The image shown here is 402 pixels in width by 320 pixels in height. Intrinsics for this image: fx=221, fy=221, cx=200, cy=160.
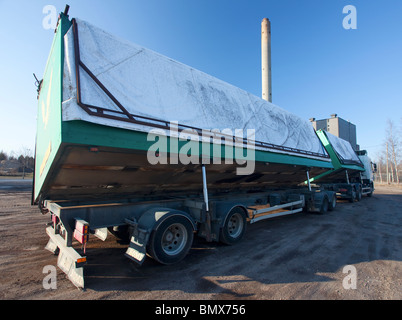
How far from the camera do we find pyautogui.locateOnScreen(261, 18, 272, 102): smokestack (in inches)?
704

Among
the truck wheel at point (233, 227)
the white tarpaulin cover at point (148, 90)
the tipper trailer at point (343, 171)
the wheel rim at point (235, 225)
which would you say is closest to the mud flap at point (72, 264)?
the white tarpaulin cover at point (148, 90)

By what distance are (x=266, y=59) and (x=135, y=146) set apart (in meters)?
18.0

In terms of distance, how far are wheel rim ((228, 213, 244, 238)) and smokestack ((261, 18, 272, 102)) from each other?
14.3m

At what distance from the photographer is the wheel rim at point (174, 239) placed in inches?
170

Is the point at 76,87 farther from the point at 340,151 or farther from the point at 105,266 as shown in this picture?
the point at 340,151

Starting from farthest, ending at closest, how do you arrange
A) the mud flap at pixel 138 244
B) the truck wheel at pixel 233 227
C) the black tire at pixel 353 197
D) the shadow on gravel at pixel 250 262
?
the black tire at pixel 353 197
the truck wheel at pixel 233 227
the mud flap at pixel 138 244
the shadow on gravel at pixel 250 262

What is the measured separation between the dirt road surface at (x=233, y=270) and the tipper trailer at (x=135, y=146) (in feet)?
1.16

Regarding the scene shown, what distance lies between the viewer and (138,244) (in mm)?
3918

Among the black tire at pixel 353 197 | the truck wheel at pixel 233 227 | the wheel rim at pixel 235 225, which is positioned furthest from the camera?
the black tire at pixel 353 197

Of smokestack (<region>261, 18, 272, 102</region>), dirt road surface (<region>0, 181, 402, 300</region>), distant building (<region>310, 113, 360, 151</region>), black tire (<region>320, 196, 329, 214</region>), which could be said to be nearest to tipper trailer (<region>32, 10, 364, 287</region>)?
dirt road surface (<region>0, 181, 402, 300</region>)

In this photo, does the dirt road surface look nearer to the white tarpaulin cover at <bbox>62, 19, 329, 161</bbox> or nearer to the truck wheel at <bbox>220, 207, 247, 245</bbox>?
the truck wheel at <bbox>220, 207, 247, 245</bbox>

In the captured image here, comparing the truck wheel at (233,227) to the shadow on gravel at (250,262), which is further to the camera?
the truck wheel at (233,227)

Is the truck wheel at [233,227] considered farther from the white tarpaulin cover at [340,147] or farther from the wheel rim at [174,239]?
the white tarpaulin cover at [340,147]
